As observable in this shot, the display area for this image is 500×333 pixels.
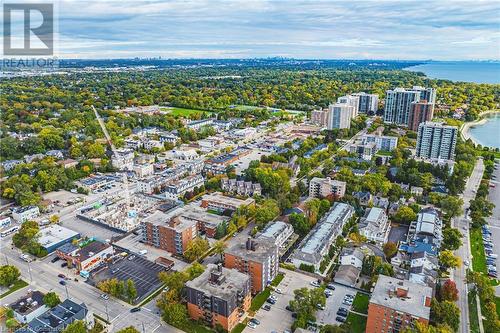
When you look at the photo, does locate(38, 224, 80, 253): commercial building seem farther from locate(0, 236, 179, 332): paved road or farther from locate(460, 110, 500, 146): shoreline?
locate(460, 110, 500, 146): shoreline

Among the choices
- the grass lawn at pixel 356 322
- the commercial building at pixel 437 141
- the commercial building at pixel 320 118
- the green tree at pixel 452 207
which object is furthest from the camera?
the commercial building at pixel 320 118

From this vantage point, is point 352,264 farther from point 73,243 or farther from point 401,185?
point 73,243

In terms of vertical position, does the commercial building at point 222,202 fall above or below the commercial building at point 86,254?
above

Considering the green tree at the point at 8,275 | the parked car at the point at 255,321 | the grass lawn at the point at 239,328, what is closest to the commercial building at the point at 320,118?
the parked car at the point at 255,321

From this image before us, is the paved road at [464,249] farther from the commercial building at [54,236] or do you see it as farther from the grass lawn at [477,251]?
the commercial building at [54,236]

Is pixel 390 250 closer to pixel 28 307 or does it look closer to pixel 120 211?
pixel 120 211

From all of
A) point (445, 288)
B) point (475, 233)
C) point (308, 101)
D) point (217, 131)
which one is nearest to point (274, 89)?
point (308, 101)
